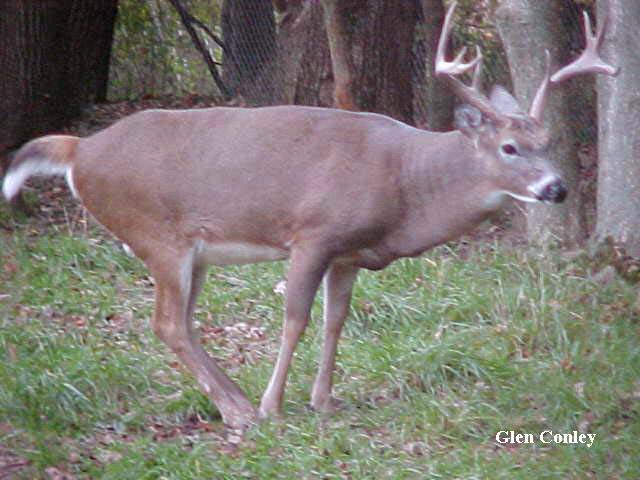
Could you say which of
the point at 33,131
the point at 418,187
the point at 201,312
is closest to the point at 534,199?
the point at 418,187

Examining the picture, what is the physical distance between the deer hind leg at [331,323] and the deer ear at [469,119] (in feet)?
3.13

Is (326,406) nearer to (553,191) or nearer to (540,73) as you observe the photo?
(553,191)

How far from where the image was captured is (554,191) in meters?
6.17

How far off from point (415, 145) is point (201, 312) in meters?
2.10

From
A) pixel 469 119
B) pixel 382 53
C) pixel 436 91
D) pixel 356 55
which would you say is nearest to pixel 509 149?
pixel 469 119

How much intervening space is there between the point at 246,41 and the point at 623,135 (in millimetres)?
5520

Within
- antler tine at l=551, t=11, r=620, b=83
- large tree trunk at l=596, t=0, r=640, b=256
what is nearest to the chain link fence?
large tree trunk at l=596, t=0, r=640, b=256

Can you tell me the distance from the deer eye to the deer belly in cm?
124

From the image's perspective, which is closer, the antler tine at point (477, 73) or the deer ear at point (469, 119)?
the antler tine at point (477, 73)

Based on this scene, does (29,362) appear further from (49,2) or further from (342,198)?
(49,2)

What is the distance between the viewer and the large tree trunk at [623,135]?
801cm

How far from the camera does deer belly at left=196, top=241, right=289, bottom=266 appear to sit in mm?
6531

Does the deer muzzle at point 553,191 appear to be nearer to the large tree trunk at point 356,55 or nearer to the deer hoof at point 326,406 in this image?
the deer hoof at point 326,406

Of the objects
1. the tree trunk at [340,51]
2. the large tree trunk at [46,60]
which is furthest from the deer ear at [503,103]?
the large tree trunk at [46,60]
